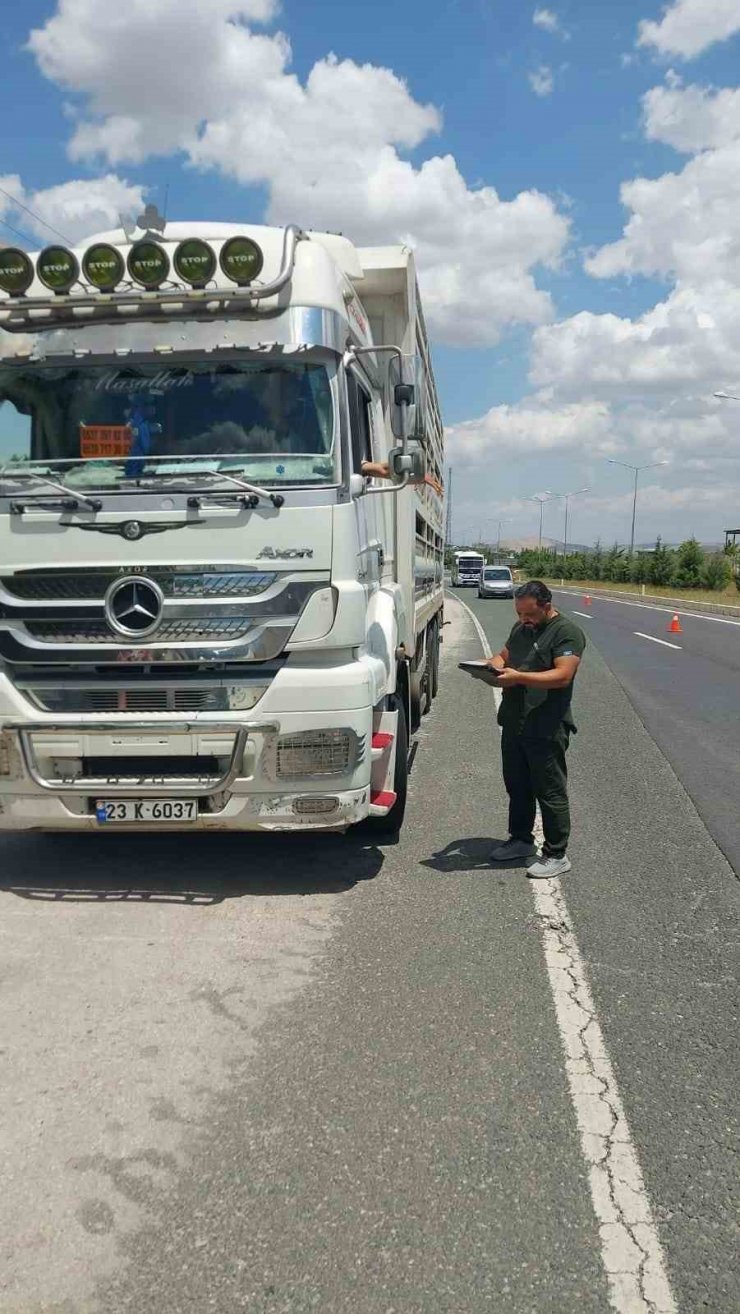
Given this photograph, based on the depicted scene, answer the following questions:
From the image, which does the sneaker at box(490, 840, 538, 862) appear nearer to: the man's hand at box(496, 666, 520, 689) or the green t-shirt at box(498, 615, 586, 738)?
the green t-shirt at box(498, 615, 586, 738)

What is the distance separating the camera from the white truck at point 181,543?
4590 mm

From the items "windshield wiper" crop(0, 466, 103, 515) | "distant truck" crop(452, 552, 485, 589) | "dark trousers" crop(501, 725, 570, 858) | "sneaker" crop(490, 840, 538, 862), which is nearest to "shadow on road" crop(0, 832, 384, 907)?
"sneaker" crop(490, 840, 538, 862)

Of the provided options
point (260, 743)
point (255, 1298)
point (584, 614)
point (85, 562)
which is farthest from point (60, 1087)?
point (584, 614)

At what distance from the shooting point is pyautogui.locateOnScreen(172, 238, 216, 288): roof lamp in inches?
184

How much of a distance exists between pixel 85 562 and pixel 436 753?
4.76 metres

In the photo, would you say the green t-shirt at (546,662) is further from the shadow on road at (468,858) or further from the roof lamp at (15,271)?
the roof lamp at (15,271)

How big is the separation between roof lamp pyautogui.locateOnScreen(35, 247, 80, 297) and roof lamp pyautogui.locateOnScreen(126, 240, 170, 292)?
291 millimetres

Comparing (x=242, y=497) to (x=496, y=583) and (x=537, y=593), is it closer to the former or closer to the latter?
(x=537, y=593)

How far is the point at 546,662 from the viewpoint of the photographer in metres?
5.19

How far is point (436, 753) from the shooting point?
8.73m

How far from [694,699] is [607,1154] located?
9.78m

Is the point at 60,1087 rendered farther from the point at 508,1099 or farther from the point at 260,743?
the point at 260,743

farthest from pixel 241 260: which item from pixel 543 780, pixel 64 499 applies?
pixel 543 780

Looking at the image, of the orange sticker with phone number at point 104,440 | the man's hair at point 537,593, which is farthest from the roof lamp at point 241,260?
the man's hair at point 537,593
